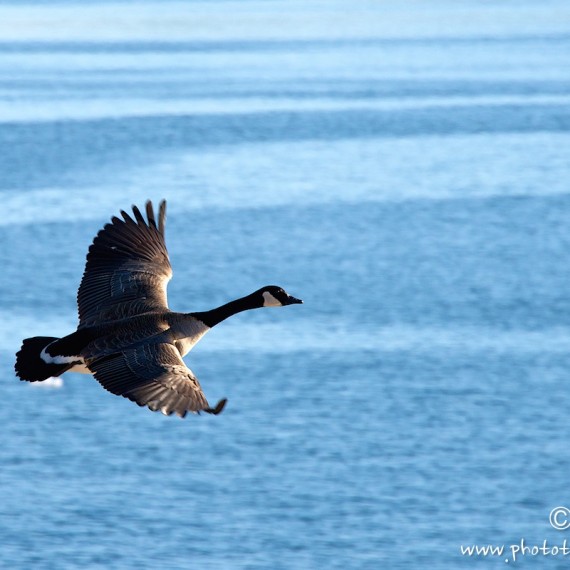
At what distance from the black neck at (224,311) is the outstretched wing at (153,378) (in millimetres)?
728

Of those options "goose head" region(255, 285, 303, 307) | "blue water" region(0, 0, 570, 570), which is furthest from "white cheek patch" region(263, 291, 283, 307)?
Result: "blue water" region(0, 0, 570, 570)

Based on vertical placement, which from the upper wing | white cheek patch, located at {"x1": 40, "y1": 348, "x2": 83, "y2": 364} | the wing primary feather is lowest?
white cheek patch, located at {"x1": 40, "y1": 348, "x2": 83, "y2": 364}

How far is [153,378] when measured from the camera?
42.1 ft

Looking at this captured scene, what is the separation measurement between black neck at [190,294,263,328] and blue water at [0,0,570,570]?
112 feet

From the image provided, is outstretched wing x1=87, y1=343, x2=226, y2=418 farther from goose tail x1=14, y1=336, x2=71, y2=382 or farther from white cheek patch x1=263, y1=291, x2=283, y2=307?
white cheek patch x1=263, y1=291, x2=283, y2=307

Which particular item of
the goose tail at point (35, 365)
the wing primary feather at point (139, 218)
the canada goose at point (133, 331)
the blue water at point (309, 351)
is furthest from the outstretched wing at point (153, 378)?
the blue water at point (309, 351)

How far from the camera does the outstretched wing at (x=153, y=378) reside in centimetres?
1234

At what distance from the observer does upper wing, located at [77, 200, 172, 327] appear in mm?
14820

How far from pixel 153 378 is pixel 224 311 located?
1805 millimetres

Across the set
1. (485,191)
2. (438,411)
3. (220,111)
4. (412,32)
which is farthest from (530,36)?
(438,411)

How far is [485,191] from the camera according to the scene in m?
85.2

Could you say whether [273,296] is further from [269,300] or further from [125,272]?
[125,272]

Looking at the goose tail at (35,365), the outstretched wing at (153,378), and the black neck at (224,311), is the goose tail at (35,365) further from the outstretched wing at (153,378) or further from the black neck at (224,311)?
the black neck at (224,311)

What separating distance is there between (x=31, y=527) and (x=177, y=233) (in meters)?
22.9
